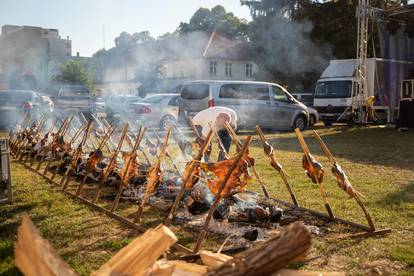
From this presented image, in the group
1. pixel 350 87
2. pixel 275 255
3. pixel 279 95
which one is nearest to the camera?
pixel 275 255

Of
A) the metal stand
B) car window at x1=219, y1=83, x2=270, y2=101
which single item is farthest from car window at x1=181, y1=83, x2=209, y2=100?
the metal stand

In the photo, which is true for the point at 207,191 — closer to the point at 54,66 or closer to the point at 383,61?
the point at 383,61

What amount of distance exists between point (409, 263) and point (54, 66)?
71.9 feet

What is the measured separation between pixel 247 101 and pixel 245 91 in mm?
385

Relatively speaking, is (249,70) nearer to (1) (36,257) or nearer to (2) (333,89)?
(2) (333,89)

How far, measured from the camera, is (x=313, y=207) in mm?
6273

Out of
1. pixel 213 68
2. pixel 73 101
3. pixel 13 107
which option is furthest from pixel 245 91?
pixel 213 68

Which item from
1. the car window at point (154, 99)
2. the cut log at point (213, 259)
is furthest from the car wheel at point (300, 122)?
the cut log at point (213, 259)

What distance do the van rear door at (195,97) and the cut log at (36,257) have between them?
44.9 feet

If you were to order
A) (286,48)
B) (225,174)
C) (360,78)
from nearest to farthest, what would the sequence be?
(225,174), (360,78), (286,48)

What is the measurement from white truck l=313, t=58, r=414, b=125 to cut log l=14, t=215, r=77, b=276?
18538 mm

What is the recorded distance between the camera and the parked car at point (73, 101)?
20.7 metres

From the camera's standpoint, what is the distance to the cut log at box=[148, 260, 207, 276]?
2.79m

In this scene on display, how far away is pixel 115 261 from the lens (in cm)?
279
